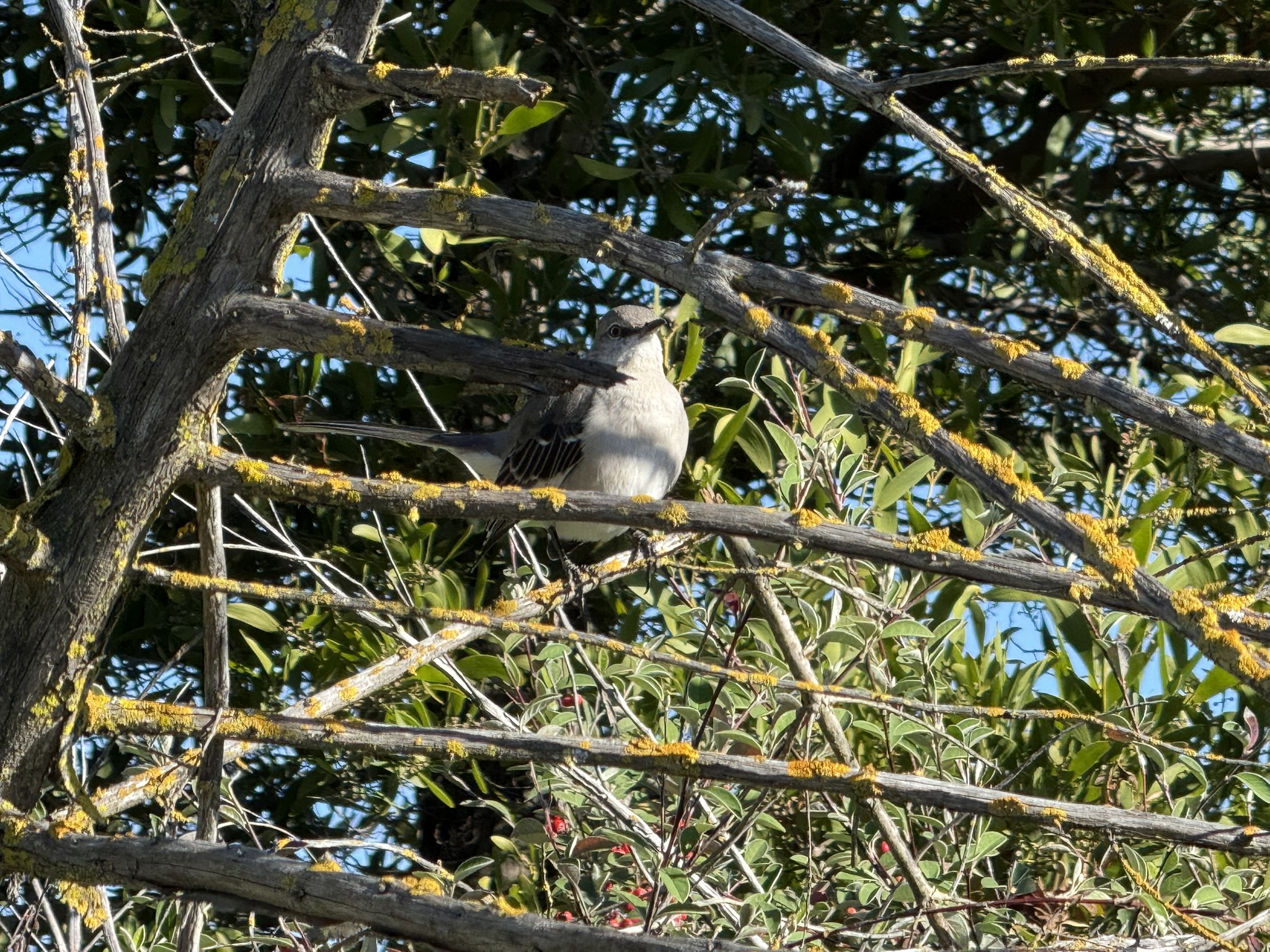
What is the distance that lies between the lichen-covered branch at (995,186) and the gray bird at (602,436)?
1.99 m

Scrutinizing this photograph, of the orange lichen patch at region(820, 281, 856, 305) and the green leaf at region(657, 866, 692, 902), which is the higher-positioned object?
the orange lichen patch at region(820, 281, 856, 305)

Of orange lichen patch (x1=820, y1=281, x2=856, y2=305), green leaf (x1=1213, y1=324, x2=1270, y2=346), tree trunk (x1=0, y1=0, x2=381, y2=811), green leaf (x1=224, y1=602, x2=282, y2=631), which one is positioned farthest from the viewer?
green leaf (x1=224, y1=602, x2=282, y2=631)

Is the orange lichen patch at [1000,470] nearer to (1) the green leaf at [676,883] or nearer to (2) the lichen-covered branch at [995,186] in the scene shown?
(2) the lichen-covered branch at [995,186]

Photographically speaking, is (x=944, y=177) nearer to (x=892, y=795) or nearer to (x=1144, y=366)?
(x=1144, y=366)

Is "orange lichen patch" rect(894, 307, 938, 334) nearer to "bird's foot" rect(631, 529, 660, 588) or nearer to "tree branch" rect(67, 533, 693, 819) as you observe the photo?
"tree branch" rect(67, 533, 693, 819)

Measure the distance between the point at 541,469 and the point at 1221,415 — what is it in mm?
1931

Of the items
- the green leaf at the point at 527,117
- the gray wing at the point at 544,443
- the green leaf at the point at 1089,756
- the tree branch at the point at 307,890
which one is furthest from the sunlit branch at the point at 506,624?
the gray wing at the point at 544,443

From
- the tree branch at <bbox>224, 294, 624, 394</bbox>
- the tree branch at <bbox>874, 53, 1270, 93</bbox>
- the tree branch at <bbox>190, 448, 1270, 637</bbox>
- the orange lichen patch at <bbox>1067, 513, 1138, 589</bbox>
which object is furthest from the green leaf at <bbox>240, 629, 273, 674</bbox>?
the orange lichen patch at <bbox>1067, 513, 1138, 589</bbox>

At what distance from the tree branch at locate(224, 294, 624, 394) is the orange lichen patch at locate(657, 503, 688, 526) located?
154mm

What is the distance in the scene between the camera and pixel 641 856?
8.59ft

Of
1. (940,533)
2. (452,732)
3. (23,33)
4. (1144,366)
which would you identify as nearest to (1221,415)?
(1144,366)

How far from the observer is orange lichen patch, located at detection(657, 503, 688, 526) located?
1.53m

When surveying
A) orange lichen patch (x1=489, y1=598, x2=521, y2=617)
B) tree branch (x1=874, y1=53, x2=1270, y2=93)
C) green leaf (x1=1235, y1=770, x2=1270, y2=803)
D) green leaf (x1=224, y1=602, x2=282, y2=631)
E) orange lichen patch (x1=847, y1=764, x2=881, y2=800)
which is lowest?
green leaf (x1=224, y1=602, x2=282, y2=631)

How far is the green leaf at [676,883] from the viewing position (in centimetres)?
236
